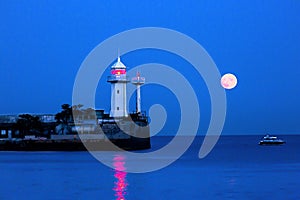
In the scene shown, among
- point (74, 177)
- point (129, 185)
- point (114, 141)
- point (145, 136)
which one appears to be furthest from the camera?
point (145, 136)

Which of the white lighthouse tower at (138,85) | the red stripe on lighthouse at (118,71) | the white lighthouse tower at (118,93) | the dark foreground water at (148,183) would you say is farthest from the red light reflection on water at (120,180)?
the white lighthouse tower at (138,85)

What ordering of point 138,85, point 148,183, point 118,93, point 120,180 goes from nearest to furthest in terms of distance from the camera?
A: point 148,183, point 120,180, point 118,93, point 138,85

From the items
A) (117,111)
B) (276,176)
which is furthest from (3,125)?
(276,176)

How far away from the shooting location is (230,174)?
42844 millimetres

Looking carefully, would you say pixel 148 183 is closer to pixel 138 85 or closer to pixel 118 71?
pixel 118 71

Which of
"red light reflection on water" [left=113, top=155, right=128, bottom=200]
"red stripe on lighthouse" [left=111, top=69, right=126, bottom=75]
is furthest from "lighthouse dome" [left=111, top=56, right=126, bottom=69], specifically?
"red light reflection on water" [left=113, top=155, right=128, bottom=200]

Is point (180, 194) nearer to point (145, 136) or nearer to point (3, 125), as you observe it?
point (145, 136)

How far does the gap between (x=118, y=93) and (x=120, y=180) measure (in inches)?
1186

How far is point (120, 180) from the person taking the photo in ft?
127

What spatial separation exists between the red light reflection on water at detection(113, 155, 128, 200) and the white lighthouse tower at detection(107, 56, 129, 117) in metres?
13.9

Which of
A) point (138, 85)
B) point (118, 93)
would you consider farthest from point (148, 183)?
point (138, 85)

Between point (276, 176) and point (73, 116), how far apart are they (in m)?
37.2

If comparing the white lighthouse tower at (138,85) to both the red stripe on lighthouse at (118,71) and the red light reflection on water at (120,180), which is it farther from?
the red light reflection on water at (120,180)

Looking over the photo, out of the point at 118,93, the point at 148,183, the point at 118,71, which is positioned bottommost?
the point at 148,183
